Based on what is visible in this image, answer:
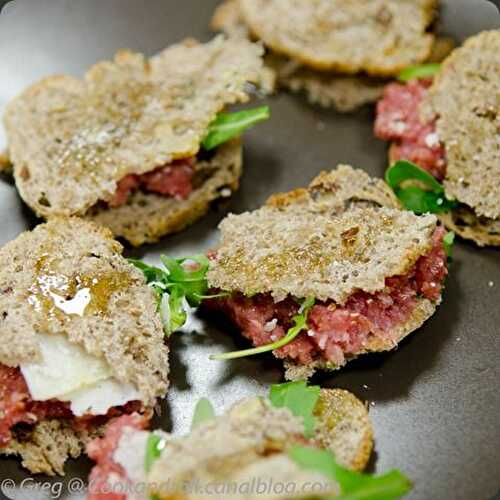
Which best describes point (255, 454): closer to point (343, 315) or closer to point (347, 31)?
point (343, 315)

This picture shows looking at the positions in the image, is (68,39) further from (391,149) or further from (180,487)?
(180,487)

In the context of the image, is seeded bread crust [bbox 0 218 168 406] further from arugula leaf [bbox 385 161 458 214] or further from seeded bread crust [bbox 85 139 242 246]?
arugula leaf [bbox 385 161 458 214]

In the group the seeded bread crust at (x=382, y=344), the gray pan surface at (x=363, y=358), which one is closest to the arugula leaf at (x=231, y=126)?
the gray pan surface at (x=363, y=358)

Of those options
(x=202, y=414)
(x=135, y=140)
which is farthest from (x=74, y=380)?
(x=135, y=140)

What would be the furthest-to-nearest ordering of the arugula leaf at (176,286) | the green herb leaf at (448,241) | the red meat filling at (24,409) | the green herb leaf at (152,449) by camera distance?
the green herb leaf at (448,241) → the arugula leaf at (176,286) → the red meat filling at (24,409) → the green herb leaf at (152,449)

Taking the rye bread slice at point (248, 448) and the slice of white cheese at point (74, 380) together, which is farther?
the slice of white cheese at point (74, 380)

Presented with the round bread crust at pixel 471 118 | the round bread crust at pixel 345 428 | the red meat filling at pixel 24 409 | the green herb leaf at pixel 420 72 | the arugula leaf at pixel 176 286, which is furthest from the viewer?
the green herb leaf at pixel 420 72

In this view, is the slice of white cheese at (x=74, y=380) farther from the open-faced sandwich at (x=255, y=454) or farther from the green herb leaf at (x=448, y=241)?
the green herb leaf at (x=448, y=241)

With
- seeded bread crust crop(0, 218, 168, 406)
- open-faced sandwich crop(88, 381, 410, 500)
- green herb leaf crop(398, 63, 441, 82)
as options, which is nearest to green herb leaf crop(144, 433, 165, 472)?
open-faced sandwich crop(88, 381, 410, 500)
